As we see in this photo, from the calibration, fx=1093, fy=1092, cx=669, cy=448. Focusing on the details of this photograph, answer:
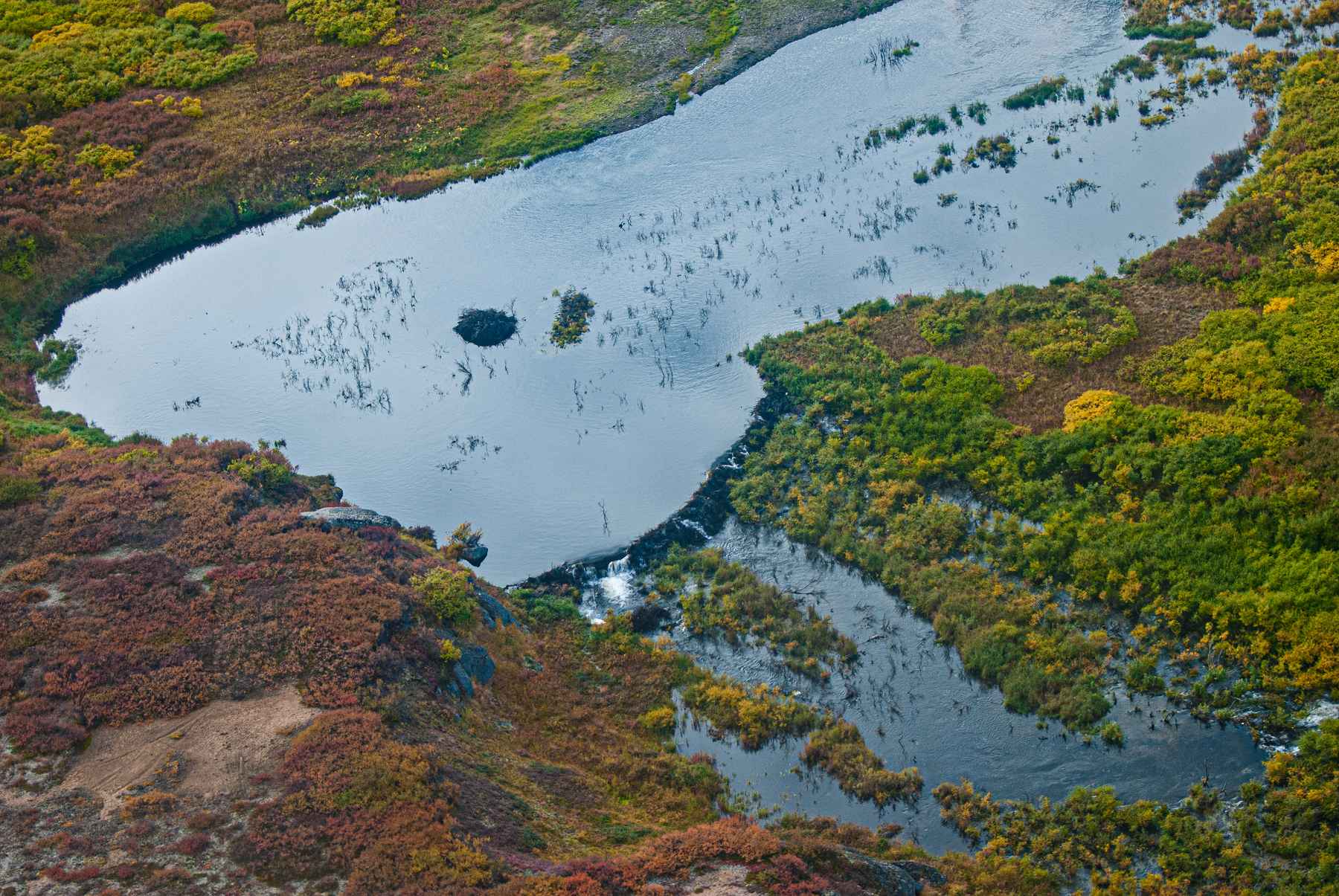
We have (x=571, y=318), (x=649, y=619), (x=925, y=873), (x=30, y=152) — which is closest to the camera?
(x=925, y=873)

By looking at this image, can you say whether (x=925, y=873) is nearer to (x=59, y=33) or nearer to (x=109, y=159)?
(x=109, y=159)

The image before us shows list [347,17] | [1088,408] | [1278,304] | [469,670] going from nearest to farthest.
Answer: [469,670] < [1088,408] < [1278,304] < [347,17]

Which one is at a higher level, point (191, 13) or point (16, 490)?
point (191, 13)

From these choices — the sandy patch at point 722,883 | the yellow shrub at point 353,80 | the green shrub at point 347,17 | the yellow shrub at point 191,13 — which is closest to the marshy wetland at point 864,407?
the sandy patch at point 722,883

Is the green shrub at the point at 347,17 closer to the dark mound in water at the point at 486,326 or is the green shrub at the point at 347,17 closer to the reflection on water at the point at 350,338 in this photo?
the reflection on water at the point at 350,338

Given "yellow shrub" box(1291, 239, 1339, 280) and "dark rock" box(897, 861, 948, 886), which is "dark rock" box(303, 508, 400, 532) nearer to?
"dark rock" box(897, 861, 948, 886)

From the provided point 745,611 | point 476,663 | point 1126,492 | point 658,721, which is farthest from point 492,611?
point 1126,492

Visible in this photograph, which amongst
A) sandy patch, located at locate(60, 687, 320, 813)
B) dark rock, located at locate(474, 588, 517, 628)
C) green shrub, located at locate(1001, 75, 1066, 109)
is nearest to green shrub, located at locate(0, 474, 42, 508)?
sandy patch, located at locate(60, 687, 320, 813)
